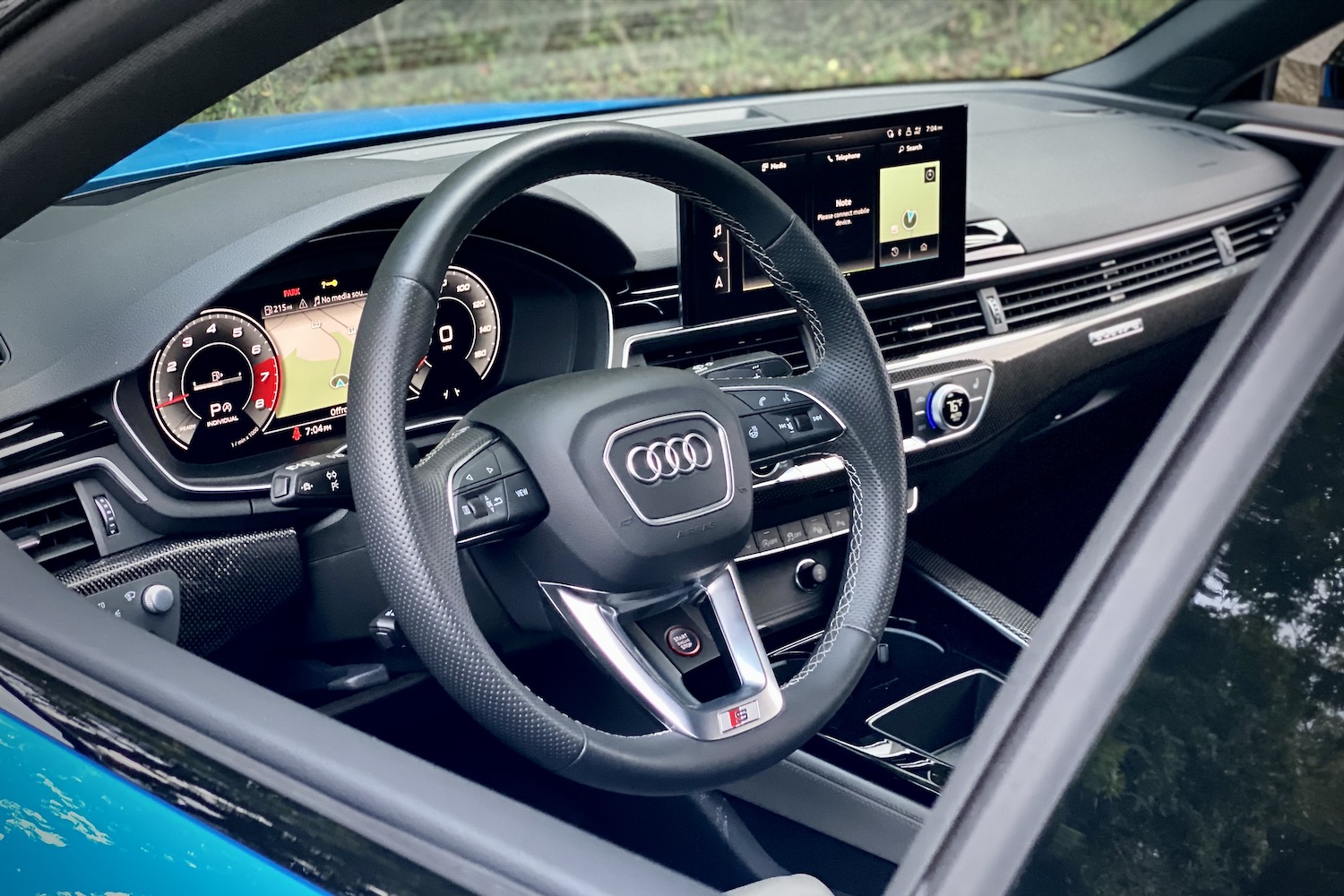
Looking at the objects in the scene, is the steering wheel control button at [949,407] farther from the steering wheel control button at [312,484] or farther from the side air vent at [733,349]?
the steering wheel control button at [312,484]

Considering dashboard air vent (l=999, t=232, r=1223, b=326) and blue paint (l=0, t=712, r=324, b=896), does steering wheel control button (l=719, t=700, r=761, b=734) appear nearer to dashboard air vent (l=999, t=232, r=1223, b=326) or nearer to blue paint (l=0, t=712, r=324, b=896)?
blue paint (l=0, t=712, r=324, b=896)

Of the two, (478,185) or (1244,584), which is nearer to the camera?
(1244,584)

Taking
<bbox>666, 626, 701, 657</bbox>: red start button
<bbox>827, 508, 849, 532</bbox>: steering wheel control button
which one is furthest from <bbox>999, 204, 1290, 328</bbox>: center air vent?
<bbox>666, 626, 701, 657</bbox>: red start button

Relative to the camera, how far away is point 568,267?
199cm

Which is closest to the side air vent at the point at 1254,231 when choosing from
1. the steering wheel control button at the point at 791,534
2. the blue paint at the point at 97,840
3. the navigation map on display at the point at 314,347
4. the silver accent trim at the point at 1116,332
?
the silver accent trim at the point at 1116,332

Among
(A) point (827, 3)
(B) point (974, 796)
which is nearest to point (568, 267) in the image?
(B) point (974, 796)

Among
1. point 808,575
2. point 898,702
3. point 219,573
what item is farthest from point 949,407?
point 219,573

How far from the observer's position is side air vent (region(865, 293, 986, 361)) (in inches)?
90.3

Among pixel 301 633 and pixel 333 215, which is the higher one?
pixel 333 215

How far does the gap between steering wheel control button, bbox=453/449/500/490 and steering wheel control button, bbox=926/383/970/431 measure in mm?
1139

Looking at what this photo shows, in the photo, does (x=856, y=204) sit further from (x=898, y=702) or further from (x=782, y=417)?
(x=898, y=702)

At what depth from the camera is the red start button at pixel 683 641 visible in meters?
1.67

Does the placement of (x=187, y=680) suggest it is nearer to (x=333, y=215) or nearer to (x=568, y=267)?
(x=333, y=215)

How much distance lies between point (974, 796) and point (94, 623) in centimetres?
88
